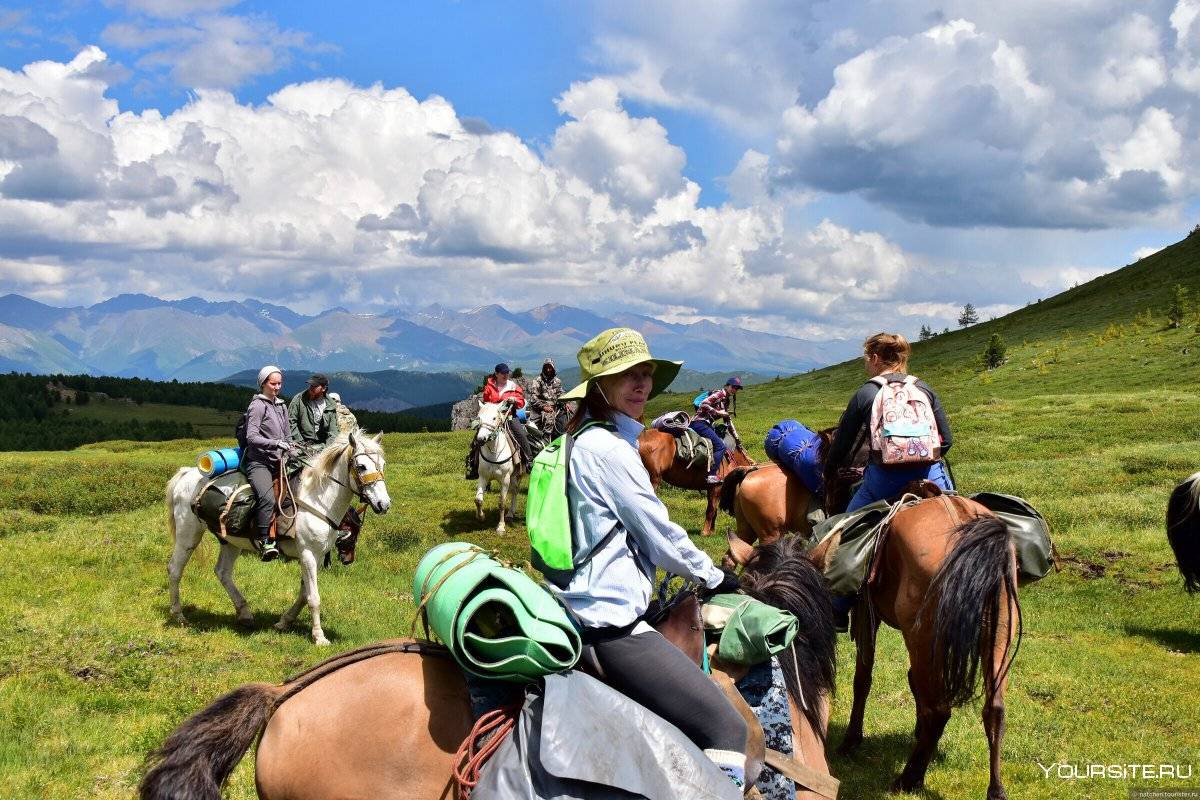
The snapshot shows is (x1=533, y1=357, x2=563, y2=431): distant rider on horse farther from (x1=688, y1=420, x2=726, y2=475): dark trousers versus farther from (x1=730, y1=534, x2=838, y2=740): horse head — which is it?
(x1=730, y1=534, x2=838, y2=740): horse head

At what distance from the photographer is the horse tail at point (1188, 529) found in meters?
10.5

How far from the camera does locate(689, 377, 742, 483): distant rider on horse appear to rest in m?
17.3

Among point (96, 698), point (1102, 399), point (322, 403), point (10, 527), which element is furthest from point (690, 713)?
point (1102, 399)

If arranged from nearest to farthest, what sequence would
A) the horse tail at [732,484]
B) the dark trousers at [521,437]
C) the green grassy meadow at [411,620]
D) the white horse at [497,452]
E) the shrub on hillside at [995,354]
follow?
1. the green grassy meadow at [411,620]
2. the horse tail at [732,484]
3. the white horse at [497,452]
4. the dark trousers at [521,437]
5. the shrub on hillside at [995,354]

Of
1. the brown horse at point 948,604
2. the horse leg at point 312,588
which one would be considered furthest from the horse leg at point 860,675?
the horse leg at point 312,588

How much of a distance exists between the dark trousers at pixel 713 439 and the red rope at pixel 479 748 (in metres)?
14.0

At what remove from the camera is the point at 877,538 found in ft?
20.0

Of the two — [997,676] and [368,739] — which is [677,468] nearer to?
[997,676]

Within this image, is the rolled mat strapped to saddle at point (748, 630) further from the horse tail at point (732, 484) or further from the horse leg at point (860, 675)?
the horse tail at point (732, 484)

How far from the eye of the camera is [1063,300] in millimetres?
75750

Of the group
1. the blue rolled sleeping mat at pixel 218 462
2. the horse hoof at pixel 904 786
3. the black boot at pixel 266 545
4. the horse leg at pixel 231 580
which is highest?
the blue rolled sleeping mat at pixel 218 462

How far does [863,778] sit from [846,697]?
1.85m

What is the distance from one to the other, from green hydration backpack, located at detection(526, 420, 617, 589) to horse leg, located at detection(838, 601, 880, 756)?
387cm

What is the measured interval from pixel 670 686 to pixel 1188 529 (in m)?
10.4
